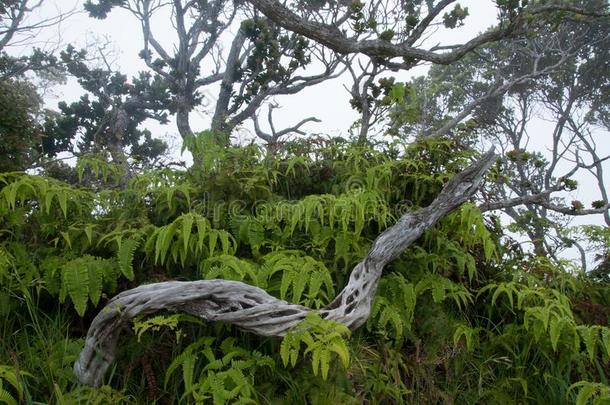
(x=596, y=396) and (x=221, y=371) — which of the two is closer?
(x=221, y=371)

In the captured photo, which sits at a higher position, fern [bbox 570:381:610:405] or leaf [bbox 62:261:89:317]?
leaf [bbox 62:261:89:317]

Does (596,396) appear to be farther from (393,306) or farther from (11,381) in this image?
(11,381)

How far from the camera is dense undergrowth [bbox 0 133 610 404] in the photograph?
9.57ft

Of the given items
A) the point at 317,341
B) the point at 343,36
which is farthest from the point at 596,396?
the point at 343,36

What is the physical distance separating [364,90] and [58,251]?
3.14 meters

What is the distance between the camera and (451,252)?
3746mm

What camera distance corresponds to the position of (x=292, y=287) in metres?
3.21

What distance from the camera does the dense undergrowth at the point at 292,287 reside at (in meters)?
2.92

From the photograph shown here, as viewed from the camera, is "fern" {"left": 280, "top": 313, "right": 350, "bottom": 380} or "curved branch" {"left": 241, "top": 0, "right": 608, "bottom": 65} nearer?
"fern" {"left": 280, "top": 313, "right": 350, "bottom": 380}

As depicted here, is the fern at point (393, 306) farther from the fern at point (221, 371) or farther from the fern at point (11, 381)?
the fern at point (11, 381)

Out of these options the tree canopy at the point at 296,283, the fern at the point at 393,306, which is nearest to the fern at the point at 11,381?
the tree canopy at the point at 296,283

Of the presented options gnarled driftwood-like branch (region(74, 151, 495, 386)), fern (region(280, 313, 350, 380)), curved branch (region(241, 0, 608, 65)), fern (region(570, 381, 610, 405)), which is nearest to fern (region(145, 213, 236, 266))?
gnarled driftwood-like branch (region(74, 151, 495, 386))

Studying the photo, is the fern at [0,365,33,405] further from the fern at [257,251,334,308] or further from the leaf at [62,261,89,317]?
the fern at [257,251,334,308]

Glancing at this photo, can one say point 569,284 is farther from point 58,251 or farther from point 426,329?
point 58,251
